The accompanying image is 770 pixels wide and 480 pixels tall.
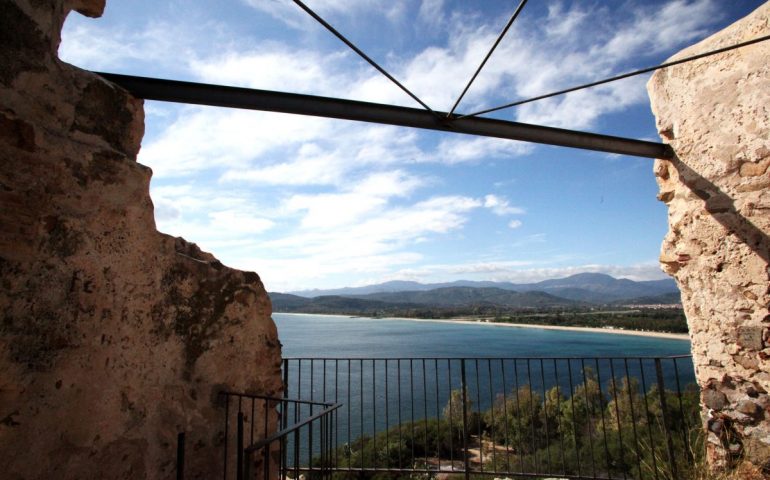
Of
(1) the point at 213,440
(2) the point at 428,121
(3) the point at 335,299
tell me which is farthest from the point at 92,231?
(3) the point at 335,299

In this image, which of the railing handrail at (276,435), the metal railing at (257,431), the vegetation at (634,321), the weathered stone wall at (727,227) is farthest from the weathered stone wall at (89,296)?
the vegetation at (634,321)

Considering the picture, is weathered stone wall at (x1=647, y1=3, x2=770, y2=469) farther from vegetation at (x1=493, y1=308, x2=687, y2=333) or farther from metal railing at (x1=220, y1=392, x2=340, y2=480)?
vegetation at (x1=493, y1=308, x2=687, y2=333)

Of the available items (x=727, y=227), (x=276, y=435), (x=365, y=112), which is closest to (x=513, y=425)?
(x=727, y=227)

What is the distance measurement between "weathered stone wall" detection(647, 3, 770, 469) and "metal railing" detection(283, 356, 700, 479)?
1.27ft

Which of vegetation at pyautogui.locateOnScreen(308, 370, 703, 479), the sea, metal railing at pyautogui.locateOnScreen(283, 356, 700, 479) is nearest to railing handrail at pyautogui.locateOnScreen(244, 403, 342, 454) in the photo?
metal railing at pyautogui.locateOnScreen(283, 356, 700, 479)

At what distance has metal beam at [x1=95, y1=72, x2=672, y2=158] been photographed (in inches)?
130

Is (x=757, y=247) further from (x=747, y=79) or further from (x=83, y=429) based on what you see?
(x=83, y=429)

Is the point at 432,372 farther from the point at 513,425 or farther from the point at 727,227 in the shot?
the point at 727,227

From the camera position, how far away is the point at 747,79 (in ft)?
13.1

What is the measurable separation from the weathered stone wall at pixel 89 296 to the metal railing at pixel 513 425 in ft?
3.65

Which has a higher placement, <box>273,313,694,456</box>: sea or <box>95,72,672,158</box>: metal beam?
<box>95,72,672,158</box>: metal beam

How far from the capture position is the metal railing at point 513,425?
4.57 metres

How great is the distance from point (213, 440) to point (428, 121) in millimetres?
3172

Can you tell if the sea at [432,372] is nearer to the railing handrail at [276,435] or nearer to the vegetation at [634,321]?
the railing handrail at [276,435]
